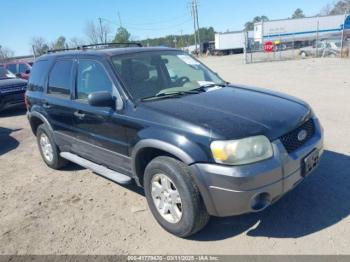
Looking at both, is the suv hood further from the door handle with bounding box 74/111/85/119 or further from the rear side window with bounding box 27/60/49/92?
the rear side window with bounding box 27/60/49/92

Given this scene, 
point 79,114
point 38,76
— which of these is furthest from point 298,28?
point 79,114

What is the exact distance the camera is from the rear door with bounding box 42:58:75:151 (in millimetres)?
4426

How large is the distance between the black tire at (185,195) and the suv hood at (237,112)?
46cm

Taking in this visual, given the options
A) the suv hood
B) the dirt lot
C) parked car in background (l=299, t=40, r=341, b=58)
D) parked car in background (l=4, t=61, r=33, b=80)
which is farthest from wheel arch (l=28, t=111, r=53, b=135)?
parked car in background (l=299, t=40, r=341, b=58)

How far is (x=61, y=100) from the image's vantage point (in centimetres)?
454

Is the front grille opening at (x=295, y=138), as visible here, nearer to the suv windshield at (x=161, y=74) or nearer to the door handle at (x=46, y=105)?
the suv windshield at (x=161, y=74)

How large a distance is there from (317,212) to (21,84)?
10.0 metres

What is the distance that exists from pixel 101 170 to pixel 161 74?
4.80ft

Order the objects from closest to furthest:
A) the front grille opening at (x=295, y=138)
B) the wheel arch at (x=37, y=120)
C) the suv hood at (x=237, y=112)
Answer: the suv hood at (x=237, y=112) → the front grille opening at (x=295, y=138) → the wheel arch at (x=37, y=120)

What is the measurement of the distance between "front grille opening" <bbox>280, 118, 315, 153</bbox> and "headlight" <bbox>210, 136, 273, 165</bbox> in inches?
11.2

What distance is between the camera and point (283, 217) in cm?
342

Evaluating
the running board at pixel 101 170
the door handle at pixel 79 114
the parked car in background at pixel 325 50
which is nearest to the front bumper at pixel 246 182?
the running board at pixel 101 170

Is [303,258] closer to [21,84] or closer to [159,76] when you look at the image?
[159,76]

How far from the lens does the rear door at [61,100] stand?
4426 millimetres
